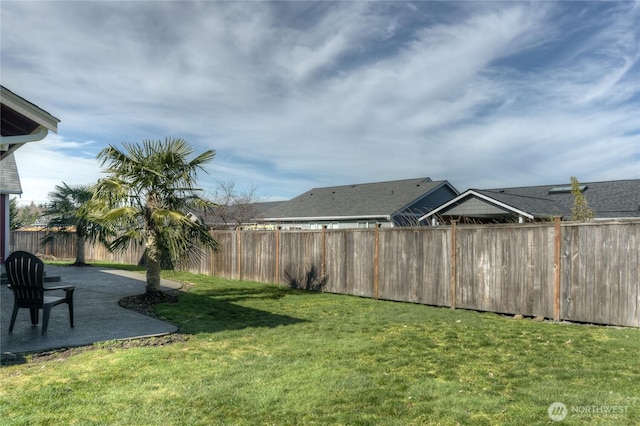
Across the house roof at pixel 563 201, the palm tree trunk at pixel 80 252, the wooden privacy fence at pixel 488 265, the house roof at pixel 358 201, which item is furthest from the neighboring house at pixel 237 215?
the wooden privacy fence at pixel 488 265

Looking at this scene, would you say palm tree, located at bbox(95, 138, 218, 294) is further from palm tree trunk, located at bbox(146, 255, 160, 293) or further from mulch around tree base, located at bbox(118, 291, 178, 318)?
mulch around tree base, located at bbox(118, 291, 178, 318)

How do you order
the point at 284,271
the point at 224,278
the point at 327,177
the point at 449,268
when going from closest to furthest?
1. the point at 449,268
2. the point at 284,271
3. the point at 224,278
4. the point at 327,177

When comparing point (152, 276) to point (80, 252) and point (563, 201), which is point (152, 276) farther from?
point (563, 201)

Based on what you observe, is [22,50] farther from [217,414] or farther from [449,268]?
[449,268]

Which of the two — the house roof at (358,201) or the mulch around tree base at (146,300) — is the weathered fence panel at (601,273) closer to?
the mulch around tree base at (146,300)

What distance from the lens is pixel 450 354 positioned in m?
5.38

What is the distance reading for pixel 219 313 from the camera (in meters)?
8.38

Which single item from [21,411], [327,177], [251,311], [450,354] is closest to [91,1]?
[251,311]

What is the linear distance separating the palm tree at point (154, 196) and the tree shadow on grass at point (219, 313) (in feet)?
4.06

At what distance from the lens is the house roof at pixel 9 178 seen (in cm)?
1461

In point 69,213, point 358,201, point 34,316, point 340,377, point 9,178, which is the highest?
point 9,178

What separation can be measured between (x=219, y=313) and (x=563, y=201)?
18.9 m

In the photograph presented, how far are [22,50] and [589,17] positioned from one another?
12421 mm

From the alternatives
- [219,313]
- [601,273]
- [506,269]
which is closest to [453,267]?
[506,269]
